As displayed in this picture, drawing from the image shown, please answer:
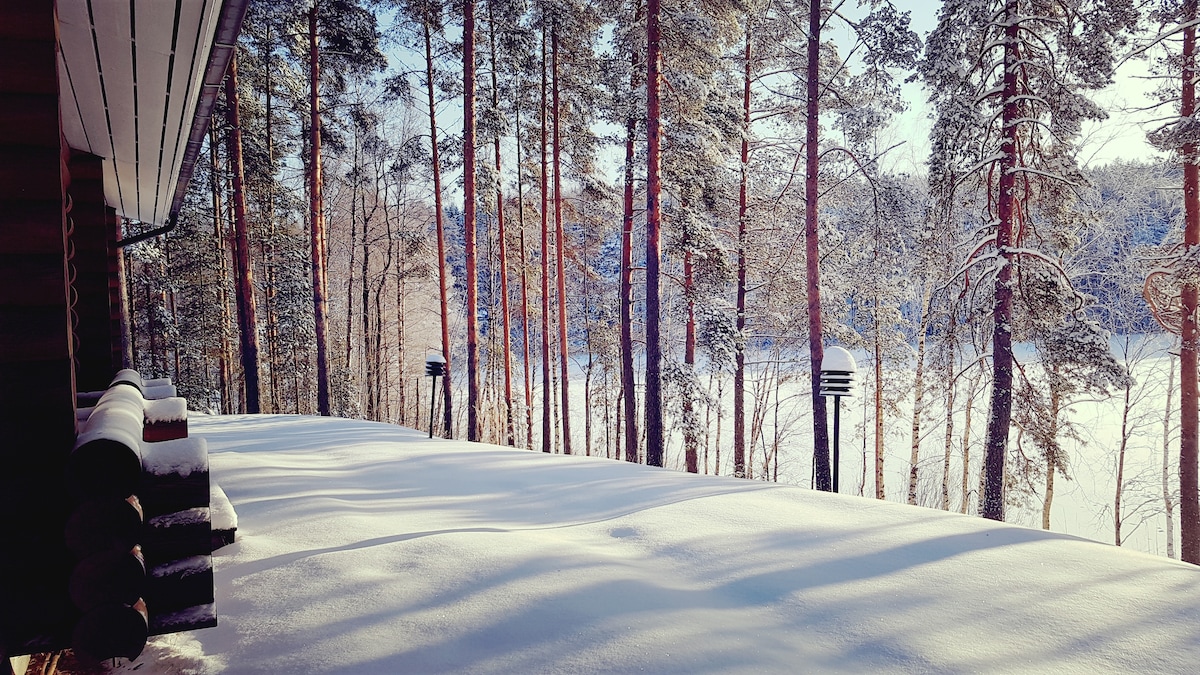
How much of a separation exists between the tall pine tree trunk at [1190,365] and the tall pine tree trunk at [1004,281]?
9.47 feet

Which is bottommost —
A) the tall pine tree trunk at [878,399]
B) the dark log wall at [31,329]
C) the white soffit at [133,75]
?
the tall pine tree trunk at [878,399]

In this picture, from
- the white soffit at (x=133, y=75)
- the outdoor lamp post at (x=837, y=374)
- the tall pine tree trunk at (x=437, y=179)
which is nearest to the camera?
the white soffit at (x=133, y=75)

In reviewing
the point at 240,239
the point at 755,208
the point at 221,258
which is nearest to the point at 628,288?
the point at 755,208

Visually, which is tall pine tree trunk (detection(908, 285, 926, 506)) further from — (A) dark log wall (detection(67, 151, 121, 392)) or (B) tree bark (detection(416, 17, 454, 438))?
(A) dark log wall (detection(67, 151, 121, 392))

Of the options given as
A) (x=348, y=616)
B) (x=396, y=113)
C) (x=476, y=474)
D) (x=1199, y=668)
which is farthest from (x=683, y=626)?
(x=396, y=113)

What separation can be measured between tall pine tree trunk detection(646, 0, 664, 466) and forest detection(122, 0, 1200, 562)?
0.04m

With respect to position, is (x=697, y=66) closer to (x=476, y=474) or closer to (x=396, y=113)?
(x=476, y=474)

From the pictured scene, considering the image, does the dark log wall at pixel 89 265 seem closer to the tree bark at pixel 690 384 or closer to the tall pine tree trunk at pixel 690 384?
the tall pine tree trunk at pixel 690 384

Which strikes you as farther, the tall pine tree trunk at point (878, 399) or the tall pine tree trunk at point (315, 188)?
the tall pine tree trunk at point (878, 399)

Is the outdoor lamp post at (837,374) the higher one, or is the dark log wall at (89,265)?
the dark log wall at (89,265)

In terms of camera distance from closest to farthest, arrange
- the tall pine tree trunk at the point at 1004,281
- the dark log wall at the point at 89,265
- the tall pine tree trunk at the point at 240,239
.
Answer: the dark log wall at the point at 89,265
the tall pine tree trunk at the point at 1004,281
the tall pine tree trunk at the point at 240,239

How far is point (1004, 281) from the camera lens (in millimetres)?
6996

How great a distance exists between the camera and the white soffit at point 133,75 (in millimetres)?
2518

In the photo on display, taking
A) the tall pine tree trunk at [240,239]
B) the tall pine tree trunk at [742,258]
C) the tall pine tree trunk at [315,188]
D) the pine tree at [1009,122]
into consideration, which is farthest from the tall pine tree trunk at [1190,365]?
the tall pine tree trunk at [240,239]
